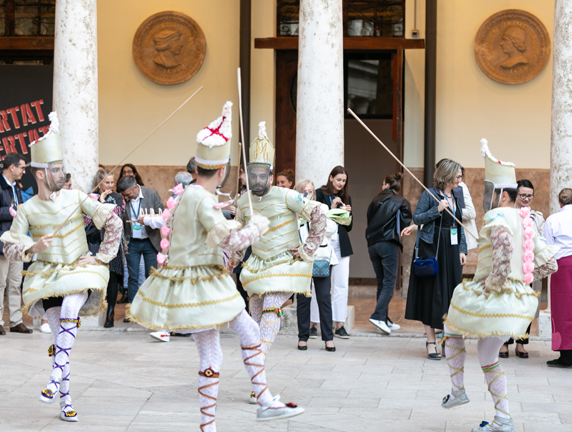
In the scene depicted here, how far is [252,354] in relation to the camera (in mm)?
4715

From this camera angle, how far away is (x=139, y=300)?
4793 mm

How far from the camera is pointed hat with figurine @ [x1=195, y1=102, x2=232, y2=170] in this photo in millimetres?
4641

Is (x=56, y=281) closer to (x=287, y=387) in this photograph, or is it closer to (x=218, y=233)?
(x=218, y=233)

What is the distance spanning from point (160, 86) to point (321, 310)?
5813mm

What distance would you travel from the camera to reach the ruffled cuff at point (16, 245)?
5.38 metres

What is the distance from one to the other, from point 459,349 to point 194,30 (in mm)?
8485

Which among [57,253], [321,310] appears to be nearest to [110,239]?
[57,253]

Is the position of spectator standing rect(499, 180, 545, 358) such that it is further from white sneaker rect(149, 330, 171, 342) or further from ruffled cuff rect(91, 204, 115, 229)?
ruffled cuff rect(91, 204, 115, 229)

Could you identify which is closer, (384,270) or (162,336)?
(162,336)

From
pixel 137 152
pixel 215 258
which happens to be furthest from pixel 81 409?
pixel 137 152

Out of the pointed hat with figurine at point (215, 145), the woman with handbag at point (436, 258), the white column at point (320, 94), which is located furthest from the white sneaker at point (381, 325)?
the pointed hat with figurine at point (215, 145)

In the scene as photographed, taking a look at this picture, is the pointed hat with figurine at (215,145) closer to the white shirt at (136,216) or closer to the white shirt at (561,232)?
the white shirt at (561,232)

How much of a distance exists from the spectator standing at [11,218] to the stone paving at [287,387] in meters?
0.25

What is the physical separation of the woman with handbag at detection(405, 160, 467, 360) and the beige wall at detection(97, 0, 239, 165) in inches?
209
